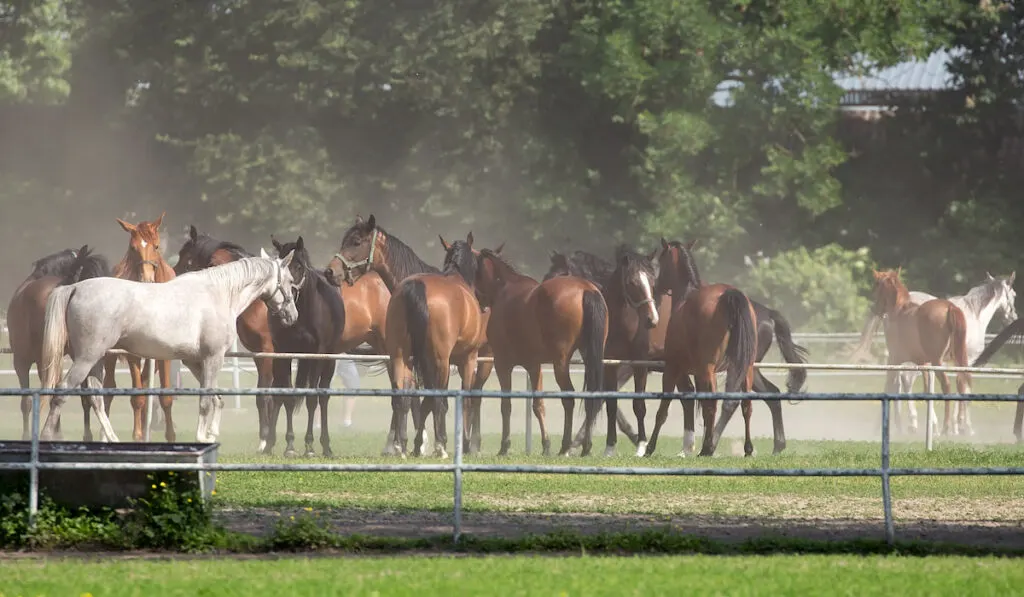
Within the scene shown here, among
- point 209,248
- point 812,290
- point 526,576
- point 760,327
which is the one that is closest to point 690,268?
point 760,327

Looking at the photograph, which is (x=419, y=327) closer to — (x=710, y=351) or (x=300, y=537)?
(x=710, y=351)

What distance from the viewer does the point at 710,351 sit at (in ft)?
62.9

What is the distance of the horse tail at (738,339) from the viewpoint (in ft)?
61.2

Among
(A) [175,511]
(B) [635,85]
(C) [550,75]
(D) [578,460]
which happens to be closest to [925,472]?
(A) [175,511]

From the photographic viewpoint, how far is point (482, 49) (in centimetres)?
4475

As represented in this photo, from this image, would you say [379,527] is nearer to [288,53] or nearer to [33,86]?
[288,53]

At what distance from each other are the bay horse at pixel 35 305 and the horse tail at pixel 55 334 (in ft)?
11.4

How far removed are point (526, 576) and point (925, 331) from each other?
17699 millimetres

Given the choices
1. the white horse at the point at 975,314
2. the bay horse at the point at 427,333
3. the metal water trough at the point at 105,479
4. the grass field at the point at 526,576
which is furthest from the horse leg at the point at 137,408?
the white horse at the point at 975,314

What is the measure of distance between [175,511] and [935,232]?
3638 cm

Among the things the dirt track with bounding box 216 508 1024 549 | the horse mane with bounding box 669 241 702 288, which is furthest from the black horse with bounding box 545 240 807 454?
the dirt track with bounding box 216 508 1024 549

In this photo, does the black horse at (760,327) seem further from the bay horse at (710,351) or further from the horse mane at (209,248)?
the horse mane at (209,248)

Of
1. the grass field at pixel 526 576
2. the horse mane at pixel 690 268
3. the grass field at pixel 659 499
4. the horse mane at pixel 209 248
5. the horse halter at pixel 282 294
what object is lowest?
the grass field at pixel 526 576

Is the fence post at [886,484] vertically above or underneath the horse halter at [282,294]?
underneath
